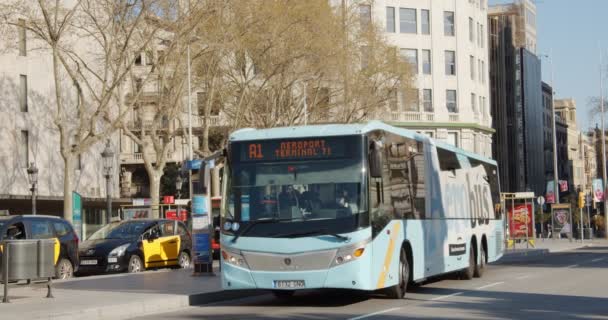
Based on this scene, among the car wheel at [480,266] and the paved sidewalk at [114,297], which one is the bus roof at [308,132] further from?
the car wheel at [480,266]

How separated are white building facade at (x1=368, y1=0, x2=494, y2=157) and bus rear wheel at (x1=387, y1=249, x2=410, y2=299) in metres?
68.2

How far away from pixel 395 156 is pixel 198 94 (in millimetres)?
50162

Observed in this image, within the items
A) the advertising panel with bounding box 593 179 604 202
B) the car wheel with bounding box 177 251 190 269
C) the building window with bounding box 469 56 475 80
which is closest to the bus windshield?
the car wheel with bounding box 177 251 190 269

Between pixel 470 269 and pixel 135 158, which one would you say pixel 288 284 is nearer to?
pixel 470 269

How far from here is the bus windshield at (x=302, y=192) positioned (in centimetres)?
1856

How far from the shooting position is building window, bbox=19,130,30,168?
55.8 m

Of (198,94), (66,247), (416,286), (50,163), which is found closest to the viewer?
(416,286)

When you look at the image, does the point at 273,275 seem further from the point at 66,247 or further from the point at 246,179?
the point at 66,247

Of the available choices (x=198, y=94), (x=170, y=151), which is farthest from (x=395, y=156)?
(x=170, y=151)

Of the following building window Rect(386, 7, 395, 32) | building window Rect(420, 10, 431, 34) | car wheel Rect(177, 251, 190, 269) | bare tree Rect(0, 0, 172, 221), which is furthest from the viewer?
building window Rect(420, 10, 431, 34)

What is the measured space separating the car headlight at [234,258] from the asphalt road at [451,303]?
30.1 inches

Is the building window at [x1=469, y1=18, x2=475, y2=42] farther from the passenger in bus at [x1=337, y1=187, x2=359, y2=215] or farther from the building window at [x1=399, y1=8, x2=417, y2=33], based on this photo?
the passenger in bus at [x1=337, y1=187, x2=359, y2=215]

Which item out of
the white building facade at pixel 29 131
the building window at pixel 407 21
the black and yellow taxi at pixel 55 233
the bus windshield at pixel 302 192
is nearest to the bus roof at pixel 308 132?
the bus windshield at pixel 302 192

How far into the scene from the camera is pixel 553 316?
Answer: 645 inches
